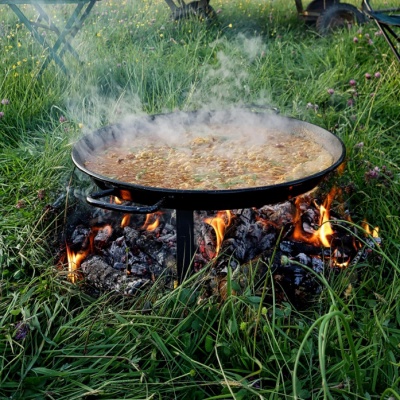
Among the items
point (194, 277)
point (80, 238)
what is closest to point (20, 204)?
point (80, 238)

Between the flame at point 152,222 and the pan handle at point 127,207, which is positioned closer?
the pan handle at point 127,207

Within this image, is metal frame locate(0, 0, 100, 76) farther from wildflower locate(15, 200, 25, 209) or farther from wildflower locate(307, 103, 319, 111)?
wildflower locate(307, 103, 319, 111)

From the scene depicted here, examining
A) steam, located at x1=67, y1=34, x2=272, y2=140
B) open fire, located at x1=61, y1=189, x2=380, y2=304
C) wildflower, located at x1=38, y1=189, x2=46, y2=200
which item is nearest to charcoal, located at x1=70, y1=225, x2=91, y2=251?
open fire, located at x1=61, y1=189, x2=380, y2=304

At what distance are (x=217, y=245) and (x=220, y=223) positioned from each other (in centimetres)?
13

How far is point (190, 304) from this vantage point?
230cm

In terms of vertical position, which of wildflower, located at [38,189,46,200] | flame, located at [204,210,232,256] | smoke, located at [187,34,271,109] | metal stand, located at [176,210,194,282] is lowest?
smoke, located at [187,34,271,109]

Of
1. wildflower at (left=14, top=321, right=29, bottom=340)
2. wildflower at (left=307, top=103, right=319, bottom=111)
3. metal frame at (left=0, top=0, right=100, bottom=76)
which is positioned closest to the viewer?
wildflower at (left=14, top=321, right=29, bottom=340)

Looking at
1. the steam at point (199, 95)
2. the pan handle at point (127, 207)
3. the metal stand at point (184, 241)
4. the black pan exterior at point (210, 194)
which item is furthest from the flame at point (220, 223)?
the steam at point (199, 95)

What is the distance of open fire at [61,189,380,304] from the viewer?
8.63ft

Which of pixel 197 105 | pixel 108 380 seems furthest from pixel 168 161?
pixel 197 105

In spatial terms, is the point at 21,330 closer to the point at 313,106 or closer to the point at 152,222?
the point at 152,222

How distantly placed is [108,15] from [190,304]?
19.4 ft

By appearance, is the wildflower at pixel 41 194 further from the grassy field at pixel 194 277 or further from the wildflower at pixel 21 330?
the wildflower at pixel 21 330

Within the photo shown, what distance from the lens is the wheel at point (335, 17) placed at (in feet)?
22.6
